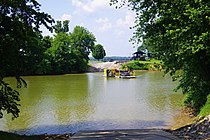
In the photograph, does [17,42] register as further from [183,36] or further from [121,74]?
[121,74]

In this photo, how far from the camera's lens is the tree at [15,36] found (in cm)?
1014

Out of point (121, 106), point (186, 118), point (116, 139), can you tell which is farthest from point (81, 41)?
point (116, 139)

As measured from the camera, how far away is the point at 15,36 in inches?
410

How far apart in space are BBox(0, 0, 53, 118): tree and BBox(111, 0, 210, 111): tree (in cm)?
458

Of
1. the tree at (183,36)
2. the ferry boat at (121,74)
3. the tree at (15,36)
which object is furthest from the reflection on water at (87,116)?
the ferry boat at (121,74)

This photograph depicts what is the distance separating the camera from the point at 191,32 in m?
11.6

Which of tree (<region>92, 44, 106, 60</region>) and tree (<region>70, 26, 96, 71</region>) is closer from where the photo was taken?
tree (<region>70, 26, 96, 71</region>)

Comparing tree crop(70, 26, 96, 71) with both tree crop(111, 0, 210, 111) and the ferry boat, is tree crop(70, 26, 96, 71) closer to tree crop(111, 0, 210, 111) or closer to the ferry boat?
the ferry boat

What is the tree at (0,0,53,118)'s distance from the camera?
10141mm

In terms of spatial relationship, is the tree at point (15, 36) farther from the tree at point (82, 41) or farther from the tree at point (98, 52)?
the tree at point (98, 52)

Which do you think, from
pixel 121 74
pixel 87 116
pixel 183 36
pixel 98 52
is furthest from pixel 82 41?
pixel 183 36

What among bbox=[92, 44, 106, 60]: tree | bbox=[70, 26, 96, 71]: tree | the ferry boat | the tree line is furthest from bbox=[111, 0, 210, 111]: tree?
bbox=[92, 44, 106, 60]: tree

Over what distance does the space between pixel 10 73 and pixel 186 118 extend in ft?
28.6

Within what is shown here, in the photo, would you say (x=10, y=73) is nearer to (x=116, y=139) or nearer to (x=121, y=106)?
(x=116, y=139)
